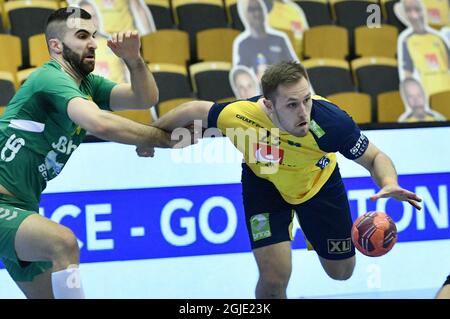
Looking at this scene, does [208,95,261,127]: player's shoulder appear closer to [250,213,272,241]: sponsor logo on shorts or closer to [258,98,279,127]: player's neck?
[258,98,279,127]: player's neck

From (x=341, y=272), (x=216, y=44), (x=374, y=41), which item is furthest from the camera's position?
(x=374, y=41)

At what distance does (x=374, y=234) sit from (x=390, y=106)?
4.17 m

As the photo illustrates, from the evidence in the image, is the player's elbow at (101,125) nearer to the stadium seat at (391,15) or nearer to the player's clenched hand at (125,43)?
the player's clenched hand at (125,43)

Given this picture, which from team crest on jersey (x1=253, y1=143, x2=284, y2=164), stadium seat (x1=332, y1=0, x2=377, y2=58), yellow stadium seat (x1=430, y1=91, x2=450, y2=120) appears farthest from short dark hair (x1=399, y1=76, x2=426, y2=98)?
team crest on jersey (x1=253, y1=143, x2=284, y2=164)

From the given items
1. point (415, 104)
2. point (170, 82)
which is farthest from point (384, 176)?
point (415, 104)

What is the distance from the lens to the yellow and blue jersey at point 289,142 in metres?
4.91

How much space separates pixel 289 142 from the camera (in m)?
5.09

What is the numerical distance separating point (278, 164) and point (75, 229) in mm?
1719

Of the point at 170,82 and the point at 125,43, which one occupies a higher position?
the point at 125,43

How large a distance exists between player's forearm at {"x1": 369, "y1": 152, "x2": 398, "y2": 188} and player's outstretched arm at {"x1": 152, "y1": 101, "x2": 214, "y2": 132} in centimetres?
103

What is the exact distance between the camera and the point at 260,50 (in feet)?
28.6

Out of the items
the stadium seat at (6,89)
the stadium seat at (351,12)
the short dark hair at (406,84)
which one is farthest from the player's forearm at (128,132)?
the stadium seat at (351,12)

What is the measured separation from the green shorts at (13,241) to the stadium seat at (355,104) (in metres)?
4.10

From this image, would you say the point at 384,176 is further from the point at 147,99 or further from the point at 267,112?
the point at 147,99
